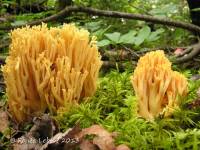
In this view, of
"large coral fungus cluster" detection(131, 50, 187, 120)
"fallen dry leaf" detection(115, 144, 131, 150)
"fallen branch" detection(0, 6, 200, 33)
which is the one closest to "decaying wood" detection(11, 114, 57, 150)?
"fallen dry leaf" detection(115, 144, 131, 150)

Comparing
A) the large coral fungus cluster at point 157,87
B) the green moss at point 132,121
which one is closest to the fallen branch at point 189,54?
the green moss at point 132,121

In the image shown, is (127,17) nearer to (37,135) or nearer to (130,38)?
(130,38)

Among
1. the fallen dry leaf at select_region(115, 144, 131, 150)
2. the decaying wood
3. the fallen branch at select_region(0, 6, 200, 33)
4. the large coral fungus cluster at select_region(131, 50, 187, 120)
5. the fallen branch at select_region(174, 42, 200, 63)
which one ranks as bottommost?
the decaying wood

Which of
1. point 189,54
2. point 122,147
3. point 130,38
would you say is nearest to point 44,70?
point 122,147

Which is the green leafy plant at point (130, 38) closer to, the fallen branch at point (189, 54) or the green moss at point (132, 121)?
the fallen branch at point (189, 54)

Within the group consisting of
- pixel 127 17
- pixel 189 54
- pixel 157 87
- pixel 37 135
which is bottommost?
pixel 37 135

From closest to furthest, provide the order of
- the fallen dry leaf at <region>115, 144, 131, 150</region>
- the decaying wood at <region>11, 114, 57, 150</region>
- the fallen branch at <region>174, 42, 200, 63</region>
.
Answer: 1. the fallen dry leaf at <region>115, 144, 131, 150</region>
2. the decaying wood at <region>11, 114, 57, 150</region>
3. the fallen branch at <region>174, 42, 200, 63</region>

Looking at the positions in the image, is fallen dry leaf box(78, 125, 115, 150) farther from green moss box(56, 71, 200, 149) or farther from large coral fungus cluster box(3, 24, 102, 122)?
large coral fungus cluster box(3, 24, 102, 122)
